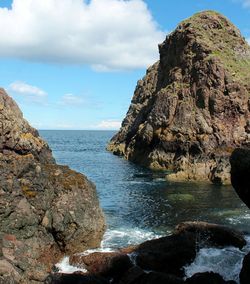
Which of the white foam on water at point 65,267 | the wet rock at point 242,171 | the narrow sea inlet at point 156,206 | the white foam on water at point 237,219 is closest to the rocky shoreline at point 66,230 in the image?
the wet rock at point 242,171

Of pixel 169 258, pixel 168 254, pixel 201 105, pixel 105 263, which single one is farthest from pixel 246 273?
pixel 201 105

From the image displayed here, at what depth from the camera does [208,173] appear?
74562 mm

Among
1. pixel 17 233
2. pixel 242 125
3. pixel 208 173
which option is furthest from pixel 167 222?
pixel 242 125

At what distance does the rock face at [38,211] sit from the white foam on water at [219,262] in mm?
8567

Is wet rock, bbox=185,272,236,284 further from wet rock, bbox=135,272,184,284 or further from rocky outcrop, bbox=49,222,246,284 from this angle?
wet rock, bbox=135,272,184,284

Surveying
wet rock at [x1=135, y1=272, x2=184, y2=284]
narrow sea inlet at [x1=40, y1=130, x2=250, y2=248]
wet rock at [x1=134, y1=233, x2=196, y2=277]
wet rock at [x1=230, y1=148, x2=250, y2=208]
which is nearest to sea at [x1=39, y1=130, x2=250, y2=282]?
narrow sea inlet at [x1=40, y1=130, x2=250, y2=248]

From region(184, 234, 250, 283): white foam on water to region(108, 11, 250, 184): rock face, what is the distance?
3946cm

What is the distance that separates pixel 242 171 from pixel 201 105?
70.3 m

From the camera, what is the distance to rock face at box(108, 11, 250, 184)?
Answer: 8094 cm

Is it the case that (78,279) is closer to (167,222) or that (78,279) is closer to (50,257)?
(50,257)

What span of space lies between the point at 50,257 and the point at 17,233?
9.78 feet

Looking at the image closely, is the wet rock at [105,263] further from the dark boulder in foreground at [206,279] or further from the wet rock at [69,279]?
the dark boulder in foreground at [206,279]

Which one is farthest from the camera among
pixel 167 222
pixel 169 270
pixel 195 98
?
pixel 195 98

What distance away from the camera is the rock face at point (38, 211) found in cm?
2670
